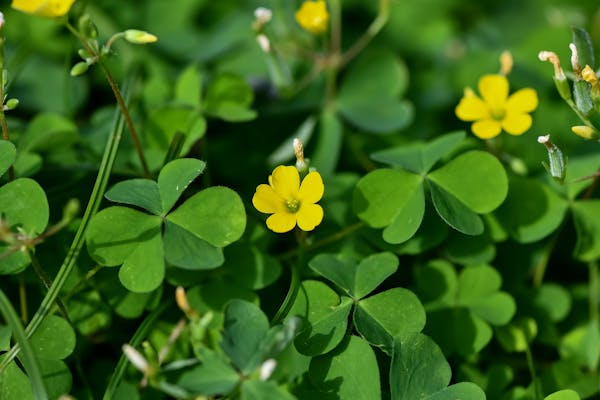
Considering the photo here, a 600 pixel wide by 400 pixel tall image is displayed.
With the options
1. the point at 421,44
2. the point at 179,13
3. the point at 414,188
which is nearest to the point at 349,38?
the point at 421,44

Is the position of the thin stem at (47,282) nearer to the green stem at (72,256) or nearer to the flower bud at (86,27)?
the green stem at (72,256)

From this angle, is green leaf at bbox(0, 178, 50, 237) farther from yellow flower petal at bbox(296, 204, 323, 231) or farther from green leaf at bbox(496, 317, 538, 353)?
green leaf at bbox(496, 317, 538, 353)

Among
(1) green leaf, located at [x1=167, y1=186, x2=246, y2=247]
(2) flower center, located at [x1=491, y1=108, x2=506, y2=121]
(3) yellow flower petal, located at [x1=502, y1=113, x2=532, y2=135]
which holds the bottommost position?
(2) flower center, located at [x1=491, y1=108, x2=506, y2=121]

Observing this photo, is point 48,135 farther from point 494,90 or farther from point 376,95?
point 494,90

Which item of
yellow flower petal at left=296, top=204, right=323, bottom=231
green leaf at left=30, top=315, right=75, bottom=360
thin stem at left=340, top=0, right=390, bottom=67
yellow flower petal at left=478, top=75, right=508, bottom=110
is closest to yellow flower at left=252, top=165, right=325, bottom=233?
yellow flower petal at left=296, top=204, right=323, bottom=231

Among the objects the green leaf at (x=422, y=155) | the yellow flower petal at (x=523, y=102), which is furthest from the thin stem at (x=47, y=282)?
the yellow flower petal at (x=523, y=102)

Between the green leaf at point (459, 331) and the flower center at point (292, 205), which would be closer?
the flower center at point (292, 205)
